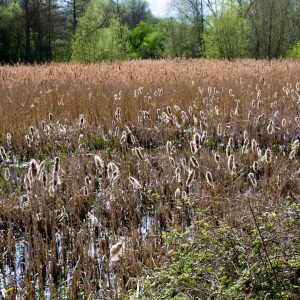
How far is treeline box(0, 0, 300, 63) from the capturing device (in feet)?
95.9

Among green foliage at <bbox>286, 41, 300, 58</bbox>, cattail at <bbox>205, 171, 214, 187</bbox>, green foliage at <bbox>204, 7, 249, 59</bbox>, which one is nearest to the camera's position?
cattail at <bbox>205, 171, 214, 187</bbox>

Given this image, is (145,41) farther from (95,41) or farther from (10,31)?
(95,41)

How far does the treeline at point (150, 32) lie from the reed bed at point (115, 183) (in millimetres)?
20443

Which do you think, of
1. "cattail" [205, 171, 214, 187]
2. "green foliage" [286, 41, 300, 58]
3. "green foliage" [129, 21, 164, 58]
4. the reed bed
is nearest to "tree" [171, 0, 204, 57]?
"green foliage" [129, 21, 164, 58]

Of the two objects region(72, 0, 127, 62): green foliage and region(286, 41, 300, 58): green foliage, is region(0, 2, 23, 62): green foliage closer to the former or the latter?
region(72, 0, 127, 62): green foliage

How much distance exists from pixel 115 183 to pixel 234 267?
1660mm

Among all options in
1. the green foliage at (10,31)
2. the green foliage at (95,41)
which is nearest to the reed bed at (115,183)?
the green foliage at (95,41)

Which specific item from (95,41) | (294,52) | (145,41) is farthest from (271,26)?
(145,41)

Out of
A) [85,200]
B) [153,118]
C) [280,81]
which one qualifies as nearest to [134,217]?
[85,200]

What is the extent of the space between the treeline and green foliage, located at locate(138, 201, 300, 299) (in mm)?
25195

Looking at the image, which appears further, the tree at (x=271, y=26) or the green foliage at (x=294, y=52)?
the tree at (x=271, y=26)

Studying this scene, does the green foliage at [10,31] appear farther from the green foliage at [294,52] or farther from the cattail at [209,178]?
the cattail at [209,178]

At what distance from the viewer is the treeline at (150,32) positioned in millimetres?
29234

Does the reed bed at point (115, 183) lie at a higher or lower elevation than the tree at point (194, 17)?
lower
